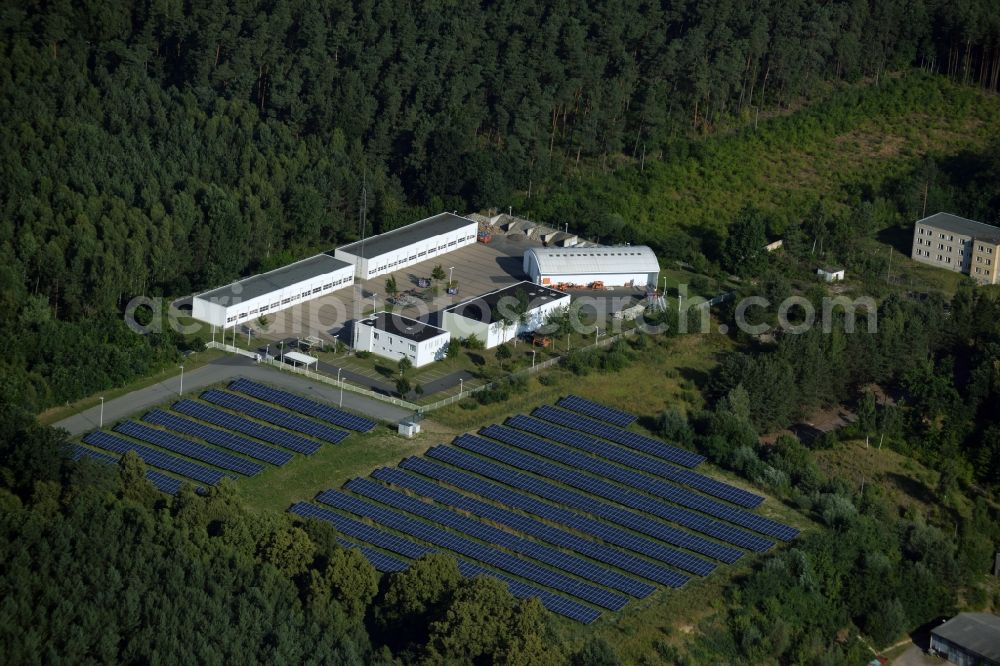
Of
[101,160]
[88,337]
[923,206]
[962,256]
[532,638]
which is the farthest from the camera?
[923,206]

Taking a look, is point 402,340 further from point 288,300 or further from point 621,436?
point 621,436

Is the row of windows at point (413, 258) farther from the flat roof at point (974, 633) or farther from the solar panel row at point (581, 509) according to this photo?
the flat roof at point (974, 633)

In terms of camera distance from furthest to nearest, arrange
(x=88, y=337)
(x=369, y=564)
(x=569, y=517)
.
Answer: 1. (x=88, y=337)
2. (x=569, y=517)
3. (x=369, y=564)

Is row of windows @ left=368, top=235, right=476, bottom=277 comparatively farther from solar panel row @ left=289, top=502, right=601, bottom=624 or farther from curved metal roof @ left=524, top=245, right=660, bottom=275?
solar panel row @ left=289, top=502, right=601, bottom=624

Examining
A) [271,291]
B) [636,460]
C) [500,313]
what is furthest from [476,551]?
[271,291]

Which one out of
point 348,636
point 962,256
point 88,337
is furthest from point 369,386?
point 962,256

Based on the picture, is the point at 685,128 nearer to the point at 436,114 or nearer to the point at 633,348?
the point at 436,114

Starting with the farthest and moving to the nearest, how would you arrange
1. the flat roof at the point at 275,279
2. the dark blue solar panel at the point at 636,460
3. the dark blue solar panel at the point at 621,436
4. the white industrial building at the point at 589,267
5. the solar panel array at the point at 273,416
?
the white industrial building at the point at 589,267, the flat roof at the point at 275,279, the dark blue solar panel at the point at 621,436, the solar panel array at the point at 273,416, the dark blue solar panel at the point at 636,460

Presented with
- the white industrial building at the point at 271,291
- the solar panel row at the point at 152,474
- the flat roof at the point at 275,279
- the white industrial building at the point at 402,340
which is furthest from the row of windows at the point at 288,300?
the solar panel row at the point at 152,474
